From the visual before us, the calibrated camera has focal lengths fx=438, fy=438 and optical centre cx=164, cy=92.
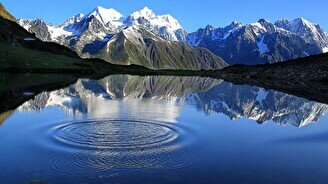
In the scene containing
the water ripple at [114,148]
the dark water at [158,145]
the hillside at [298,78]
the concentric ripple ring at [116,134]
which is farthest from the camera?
the hillside at [298,78]

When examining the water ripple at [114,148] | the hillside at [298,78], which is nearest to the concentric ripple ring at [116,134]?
the water ripple at [114,148]

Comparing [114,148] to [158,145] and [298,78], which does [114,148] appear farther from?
[298,78]

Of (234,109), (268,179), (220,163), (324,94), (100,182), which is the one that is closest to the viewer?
(100,182)

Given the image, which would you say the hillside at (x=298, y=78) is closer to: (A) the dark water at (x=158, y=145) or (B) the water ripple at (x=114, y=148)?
(A) the dark water at (x=158, y=145)

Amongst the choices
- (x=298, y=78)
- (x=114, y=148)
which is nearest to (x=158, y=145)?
(x=114, y=148)

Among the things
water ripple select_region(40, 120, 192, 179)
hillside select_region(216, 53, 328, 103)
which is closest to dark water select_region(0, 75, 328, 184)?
water ripple select_region(40, 120, 192, 179)

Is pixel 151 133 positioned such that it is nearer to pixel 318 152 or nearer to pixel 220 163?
pixel 220 163

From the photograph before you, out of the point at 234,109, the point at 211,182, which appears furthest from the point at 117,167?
the point at 234,109

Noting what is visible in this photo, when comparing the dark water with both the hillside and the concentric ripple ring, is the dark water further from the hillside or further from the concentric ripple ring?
the hillside
